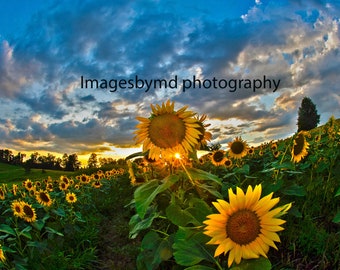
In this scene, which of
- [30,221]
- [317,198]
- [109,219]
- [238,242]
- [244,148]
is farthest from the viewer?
[109,219]

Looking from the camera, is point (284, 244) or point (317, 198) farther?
point (317, 198)

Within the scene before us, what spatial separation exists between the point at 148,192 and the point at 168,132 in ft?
1.81

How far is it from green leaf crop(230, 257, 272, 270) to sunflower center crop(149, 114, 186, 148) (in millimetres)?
1104

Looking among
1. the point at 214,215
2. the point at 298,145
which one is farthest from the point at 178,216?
the point at 298,145

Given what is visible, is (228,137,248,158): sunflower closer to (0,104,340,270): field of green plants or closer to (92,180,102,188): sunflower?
(0,104,340,270): field of green plants

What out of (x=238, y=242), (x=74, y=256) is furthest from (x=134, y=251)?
(x=238, y=242)

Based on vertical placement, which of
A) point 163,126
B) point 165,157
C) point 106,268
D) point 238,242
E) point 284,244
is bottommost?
point 106,268

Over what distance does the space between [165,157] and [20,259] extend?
2.37 m

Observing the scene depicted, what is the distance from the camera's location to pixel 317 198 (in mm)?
3965

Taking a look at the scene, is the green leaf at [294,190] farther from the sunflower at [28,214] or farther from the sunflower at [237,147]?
the sunflower at [28,214]

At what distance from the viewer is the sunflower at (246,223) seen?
81.4 inches

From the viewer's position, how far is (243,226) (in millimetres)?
2092

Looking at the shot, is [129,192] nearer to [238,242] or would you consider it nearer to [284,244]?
[284,244]

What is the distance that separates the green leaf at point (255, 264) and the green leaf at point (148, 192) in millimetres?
681
